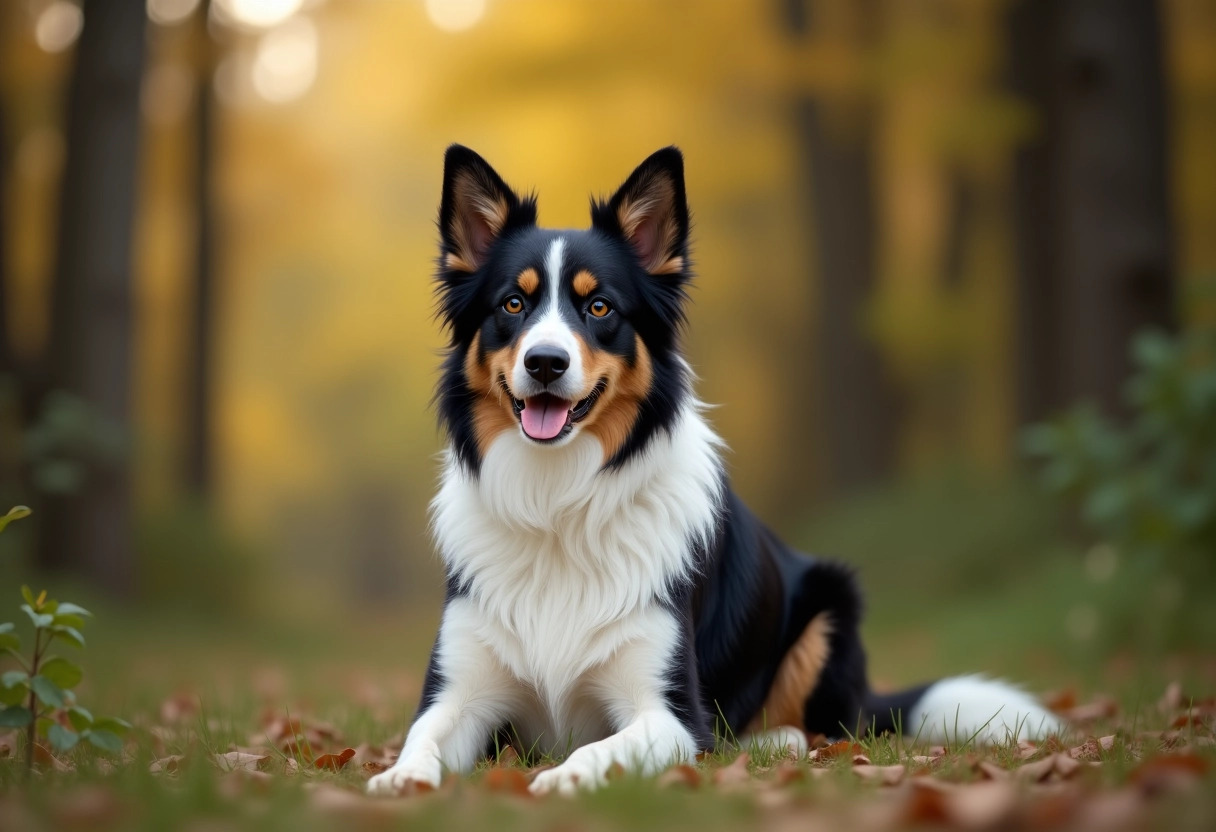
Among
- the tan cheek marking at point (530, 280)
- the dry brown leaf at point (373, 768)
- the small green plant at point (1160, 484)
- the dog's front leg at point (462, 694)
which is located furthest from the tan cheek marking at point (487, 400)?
the small green plant at point (1160, 484)

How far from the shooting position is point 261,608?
1452 cm

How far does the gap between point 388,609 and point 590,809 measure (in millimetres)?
19517

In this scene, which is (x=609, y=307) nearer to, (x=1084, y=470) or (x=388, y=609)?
(x=1084, y=470)

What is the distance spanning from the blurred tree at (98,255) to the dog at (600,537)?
7515mm

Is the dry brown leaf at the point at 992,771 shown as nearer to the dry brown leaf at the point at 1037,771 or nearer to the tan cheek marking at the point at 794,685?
the dry brown leaf at the point at 1037,771

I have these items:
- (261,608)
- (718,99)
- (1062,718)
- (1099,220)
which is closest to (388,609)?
(261,608)

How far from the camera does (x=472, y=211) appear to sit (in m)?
4.70

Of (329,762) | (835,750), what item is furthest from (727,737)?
(329,762)

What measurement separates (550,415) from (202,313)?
13367 millimetres

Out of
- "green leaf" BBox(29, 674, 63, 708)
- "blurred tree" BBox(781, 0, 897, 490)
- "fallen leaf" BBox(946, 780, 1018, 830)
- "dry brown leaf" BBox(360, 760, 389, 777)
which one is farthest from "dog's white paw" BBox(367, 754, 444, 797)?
"blurred tree" BBox(781, 0, 897, 490)

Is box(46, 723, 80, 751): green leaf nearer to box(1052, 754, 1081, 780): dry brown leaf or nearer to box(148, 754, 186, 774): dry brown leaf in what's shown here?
box(148, 754, 186, 774): dry brown leaf

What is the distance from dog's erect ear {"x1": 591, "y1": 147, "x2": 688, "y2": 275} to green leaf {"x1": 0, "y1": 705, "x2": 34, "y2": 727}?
2673mm

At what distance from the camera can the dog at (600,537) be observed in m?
4.13

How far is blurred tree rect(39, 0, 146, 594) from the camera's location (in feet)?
35.8
